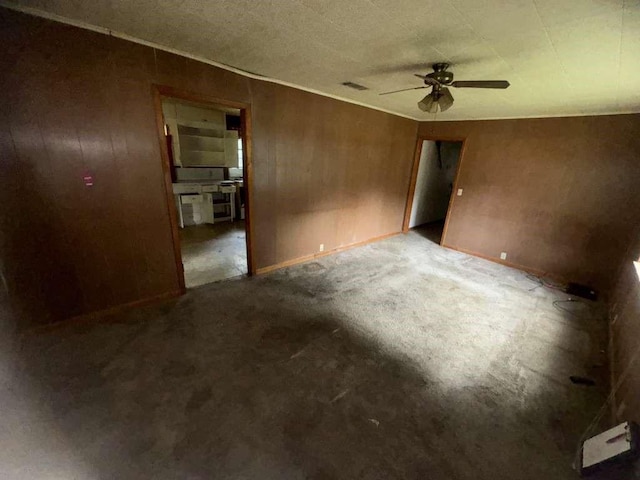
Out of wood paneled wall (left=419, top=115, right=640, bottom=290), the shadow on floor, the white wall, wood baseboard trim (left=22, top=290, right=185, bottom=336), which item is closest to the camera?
the shadow on floor

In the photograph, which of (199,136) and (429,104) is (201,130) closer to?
(199,136)

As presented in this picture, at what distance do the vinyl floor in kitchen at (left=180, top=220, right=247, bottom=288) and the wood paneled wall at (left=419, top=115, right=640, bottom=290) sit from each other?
4205 mm

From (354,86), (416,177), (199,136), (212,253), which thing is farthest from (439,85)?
(199,136)

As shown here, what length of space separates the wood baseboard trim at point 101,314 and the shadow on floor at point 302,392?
0.26 ft

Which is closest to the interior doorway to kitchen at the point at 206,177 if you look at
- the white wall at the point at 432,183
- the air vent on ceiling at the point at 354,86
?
the air vent on ceiling at the point at 354,86

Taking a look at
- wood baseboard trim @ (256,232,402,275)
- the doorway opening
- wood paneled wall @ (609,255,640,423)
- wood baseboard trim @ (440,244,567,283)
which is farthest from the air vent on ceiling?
wood baseboard trim @ (440,244,567,283)

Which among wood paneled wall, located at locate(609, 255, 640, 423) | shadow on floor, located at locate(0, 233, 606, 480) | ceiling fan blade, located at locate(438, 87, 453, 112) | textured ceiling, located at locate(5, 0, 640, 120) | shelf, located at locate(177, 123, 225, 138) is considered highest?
textured ceiling, located at locate(5, 0, 640, 120)

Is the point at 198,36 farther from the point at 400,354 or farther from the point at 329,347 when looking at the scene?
the point at 400,354

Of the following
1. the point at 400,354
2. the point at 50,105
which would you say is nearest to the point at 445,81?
the point at 400,354

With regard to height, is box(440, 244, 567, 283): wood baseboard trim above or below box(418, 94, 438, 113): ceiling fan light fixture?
below

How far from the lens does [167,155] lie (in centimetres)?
253

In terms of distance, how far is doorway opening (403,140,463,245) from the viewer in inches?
230

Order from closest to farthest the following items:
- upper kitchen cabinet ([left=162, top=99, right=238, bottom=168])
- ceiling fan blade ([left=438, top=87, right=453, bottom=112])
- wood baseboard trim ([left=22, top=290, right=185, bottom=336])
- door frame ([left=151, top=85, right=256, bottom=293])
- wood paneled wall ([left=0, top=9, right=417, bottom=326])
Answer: wood paneled wall ([left=0, top=9, right=417, bottom=326]) < wood baseboard trim ([left=22, top=290, right=185, bottom=336]) < ceiling fan blade ([left=438, top=87, right=453, bottom=112]) < door frame ([left=151, top=85, right=256, bottom=293]) < upper kitchen cabinet ([left=162, top=99, right=238, bottom=168])

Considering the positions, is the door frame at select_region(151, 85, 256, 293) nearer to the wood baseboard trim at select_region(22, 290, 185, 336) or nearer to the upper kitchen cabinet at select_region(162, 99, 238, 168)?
the wood baseboard trim at select_region(22, 290, 185, 336)
